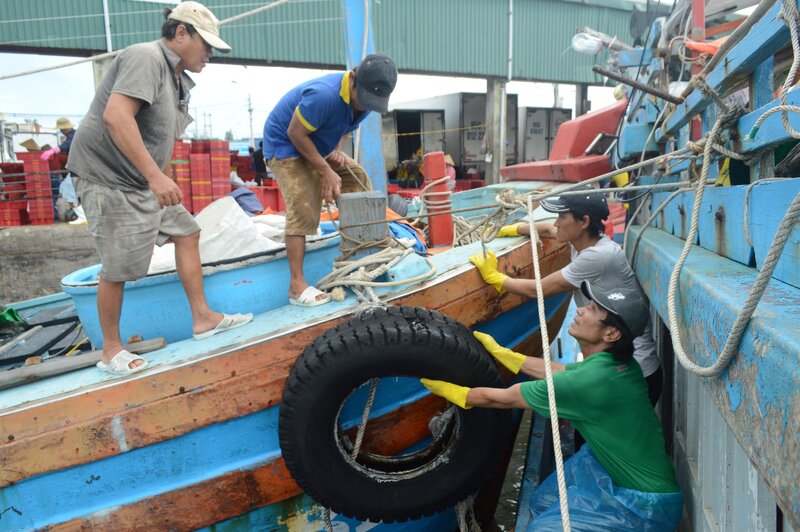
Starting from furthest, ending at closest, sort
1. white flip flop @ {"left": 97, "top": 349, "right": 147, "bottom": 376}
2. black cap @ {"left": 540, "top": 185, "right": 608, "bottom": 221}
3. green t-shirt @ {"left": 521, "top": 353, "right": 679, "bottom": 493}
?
black cap @ {"left": 540, "top": 185, "right": 608, "bottom": 221}, white flip flop @ {"left": 97, "top": 349, "right": 147, "bottom": 376}, green t-shirt @ {"left": 521, "top": 353, "right": 679, "bottom": 493}

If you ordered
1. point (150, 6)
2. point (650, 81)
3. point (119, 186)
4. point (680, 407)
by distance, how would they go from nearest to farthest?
point (119, 186)
point (680, 407)
point (650, 81)
point (150, 6)

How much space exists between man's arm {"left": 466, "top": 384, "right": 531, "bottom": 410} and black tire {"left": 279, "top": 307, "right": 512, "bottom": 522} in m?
0.08

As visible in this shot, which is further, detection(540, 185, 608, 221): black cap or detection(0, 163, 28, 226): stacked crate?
detection(0, 163, 28, 226): stacked crate

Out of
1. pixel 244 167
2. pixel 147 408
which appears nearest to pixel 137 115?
pixel 147 408

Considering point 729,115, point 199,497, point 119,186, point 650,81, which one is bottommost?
point 199,497

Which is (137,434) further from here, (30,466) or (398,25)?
(398,25)

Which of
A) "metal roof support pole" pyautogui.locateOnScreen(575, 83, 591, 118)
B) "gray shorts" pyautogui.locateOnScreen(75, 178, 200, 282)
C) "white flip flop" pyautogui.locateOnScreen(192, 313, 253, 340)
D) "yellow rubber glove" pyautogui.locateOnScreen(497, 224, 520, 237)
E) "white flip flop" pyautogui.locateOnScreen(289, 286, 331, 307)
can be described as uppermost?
"metal roof support pole" pyautogui.locateOnScreen(575, 83, 591, 118)

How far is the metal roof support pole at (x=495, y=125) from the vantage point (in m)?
15.0

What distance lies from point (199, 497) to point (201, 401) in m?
0.43

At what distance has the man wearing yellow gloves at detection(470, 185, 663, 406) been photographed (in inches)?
109

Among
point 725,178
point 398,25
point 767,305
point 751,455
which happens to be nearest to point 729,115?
point 725,178

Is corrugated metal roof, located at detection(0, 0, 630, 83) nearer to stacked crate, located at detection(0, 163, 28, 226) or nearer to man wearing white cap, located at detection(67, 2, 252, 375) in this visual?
stacked crate, located at detection(0, 163, 28, 226)

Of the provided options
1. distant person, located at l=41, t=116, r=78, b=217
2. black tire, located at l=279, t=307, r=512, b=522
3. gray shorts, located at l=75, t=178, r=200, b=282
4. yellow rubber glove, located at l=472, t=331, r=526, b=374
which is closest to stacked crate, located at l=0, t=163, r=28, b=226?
distant person, located at l=41, t=116, r=78, b=217

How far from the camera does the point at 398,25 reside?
13.7 m
